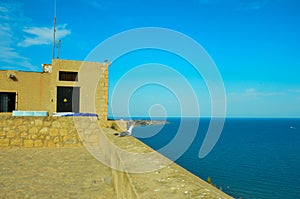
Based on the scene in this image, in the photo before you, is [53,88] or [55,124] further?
[53,88]

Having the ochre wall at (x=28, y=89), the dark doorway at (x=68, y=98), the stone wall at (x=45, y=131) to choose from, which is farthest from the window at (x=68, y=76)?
the stone wall at (x=45, y=131)

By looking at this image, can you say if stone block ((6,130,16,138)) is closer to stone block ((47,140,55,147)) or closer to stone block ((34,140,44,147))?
stone block ((34,140,44,147))

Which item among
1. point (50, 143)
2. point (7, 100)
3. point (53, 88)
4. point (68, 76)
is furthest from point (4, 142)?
point (7, 100)

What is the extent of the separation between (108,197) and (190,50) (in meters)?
7.25

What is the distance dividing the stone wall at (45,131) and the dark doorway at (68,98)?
7194 millimetres

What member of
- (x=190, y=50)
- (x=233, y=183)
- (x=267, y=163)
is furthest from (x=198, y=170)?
(x=190, y=50)

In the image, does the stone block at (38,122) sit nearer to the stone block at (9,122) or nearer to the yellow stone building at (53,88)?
the stone block at (9,122)

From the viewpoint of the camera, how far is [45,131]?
8383 millimetres

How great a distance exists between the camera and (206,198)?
2.34 m

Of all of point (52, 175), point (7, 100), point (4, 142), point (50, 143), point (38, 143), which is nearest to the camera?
point (52, 175)

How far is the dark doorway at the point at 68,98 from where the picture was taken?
15.7 m

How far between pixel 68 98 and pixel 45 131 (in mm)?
7783

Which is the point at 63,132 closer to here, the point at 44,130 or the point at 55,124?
the point at 55,124

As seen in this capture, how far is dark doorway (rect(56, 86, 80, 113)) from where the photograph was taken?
1571 centimetres
